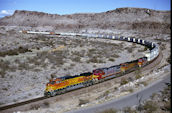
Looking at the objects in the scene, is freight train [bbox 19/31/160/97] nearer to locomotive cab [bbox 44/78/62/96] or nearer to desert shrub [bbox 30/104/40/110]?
locomotive cab [bbox 44/78/62/96]

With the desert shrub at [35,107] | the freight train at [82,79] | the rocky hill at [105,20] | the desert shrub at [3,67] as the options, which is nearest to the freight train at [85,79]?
the freight train at [82,79]

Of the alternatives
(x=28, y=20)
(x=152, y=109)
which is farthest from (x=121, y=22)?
(x=152, y=109)

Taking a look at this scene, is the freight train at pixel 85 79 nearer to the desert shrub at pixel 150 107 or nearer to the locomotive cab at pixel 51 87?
the locomotive cab at pixel 51 87

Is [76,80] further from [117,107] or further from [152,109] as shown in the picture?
[152,109]

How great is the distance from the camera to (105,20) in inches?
4855

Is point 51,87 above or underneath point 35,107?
above

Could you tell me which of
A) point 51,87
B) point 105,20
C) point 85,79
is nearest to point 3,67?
point 51,87

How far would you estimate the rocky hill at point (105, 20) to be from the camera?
10250 cm

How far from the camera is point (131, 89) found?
1753 cm

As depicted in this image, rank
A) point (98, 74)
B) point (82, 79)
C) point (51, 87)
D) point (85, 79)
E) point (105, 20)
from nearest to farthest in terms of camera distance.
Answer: point (51, 87) < point (82, 79) < point (85, 79) < point (98, 74) < point (105, 20)

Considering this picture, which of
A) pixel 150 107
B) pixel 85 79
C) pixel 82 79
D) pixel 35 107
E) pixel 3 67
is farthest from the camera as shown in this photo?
pixel 3 67

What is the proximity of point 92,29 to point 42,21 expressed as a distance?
54397 mm

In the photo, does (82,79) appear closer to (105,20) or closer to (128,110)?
(128,110)

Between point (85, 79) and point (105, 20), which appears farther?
point (105, 20)
